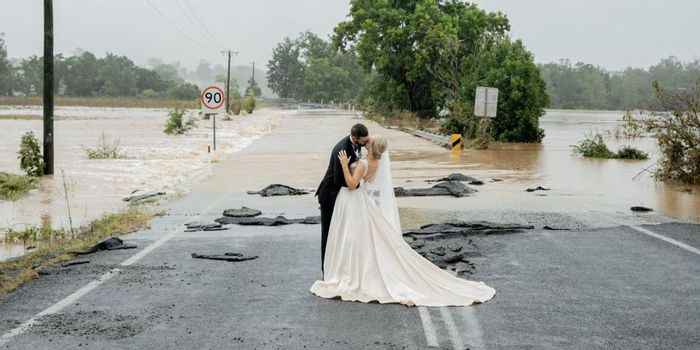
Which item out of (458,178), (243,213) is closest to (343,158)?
(243,213)

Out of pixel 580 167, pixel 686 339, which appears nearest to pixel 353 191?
pixel 686 339

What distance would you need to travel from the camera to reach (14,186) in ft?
63.5

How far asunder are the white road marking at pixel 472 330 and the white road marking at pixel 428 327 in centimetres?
26

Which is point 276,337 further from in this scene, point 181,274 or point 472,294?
point 181,274

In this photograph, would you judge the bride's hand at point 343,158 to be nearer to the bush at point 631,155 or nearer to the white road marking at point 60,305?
the white road marking at point 60,305

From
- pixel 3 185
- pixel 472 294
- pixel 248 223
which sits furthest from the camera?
pixel 3 185

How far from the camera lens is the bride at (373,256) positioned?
8117 millimetres

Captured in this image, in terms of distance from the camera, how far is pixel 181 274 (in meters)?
9.41

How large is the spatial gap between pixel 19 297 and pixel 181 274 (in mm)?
1758

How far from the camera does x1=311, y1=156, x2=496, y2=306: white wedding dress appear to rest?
318 inches

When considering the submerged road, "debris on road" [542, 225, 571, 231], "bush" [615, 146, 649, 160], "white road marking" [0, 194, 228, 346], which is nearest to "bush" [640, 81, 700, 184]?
the submerged road

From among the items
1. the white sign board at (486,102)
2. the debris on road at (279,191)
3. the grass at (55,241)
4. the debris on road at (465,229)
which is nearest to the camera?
the grass at (55,241)

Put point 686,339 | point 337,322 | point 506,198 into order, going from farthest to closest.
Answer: point 506,198 → point 337,322 → point 686,339

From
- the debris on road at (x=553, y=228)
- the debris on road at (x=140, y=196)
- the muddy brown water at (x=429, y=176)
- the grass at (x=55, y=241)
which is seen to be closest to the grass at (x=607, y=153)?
the muddy brown water at (x=429, y=176)
